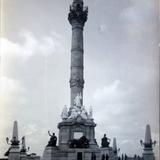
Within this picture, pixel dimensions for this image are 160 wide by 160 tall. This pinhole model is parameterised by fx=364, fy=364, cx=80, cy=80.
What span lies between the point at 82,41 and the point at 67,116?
21.6 ft

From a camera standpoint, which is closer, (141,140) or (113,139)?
(141,140)

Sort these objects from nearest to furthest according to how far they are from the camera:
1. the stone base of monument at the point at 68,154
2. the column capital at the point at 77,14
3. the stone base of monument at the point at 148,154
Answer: the stone base of monument at the point at 68,154, the stone base of monument at the point at 148,154, the column capital at the point at 77,14

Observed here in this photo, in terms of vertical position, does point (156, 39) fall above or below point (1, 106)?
above

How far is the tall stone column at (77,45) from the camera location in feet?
97.0

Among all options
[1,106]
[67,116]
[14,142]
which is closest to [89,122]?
[67,116]

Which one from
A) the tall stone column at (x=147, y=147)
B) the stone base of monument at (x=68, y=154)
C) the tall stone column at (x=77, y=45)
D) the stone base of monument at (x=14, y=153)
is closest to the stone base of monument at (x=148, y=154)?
the tall stone column at (x=147, y=147)

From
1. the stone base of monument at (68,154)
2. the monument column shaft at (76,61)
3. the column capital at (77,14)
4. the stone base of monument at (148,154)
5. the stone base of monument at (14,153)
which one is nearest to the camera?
the stone base of monument at (68,154)

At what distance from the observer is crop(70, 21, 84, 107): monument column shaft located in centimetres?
2953

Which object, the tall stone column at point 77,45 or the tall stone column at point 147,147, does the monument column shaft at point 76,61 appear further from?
the tall stone column at point 147,147

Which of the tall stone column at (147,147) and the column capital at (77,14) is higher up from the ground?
the column capital at (77,14)

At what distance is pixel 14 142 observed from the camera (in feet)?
89.6

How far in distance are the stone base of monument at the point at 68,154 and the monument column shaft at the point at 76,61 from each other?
4.46m

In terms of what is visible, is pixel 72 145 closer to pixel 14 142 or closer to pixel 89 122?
pixel 89 122

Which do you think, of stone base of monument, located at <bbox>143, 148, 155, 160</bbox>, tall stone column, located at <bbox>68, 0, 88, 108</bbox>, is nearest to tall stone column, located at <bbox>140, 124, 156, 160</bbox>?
stone base of monument, located at <bbox>143, 148, 155, 160</bbox>
